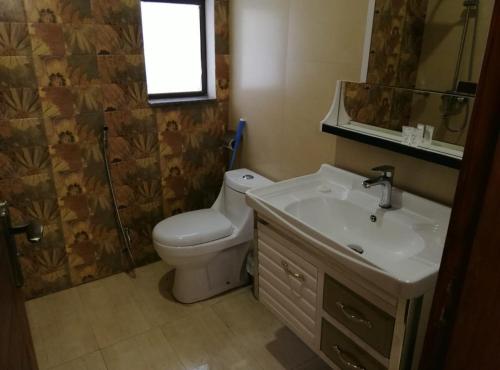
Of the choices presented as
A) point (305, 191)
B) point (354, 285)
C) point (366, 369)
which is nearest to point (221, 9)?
point (305, 191)

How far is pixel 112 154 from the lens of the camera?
2.32 meters

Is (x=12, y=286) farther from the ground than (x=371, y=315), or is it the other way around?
(x=12, y=286)

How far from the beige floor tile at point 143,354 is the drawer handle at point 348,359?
2.69 ft

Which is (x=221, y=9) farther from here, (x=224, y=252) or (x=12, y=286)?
(x=12, y=286)

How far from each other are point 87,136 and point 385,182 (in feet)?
5.38

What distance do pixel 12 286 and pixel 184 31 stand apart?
1988mm

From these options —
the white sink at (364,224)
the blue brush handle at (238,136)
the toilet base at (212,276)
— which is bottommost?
the toilet base at (212,276)

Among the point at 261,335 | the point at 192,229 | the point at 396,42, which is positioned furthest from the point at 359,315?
the point at 192,229

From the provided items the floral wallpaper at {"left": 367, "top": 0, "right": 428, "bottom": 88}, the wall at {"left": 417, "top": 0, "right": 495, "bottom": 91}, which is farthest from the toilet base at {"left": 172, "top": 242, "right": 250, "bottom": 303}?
the wall at {"left": 417, "top": 0, "right": 495, "bottom": 91}

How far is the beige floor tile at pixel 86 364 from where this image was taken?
73.2 inches

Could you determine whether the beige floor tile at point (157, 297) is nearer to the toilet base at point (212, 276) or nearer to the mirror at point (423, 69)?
the toilet base at point (212, 276)

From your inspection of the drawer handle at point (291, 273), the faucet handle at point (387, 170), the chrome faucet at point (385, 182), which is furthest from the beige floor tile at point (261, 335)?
the faucet handle at point (387, 170)

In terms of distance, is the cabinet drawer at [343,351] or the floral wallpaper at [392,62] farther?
the floral wallpaper at [392,62]

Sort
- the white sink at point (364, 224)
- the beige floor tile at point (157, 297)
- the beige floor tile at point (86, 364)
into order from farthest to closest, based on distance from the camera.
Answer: the beige floor tile at point (157, 297) < the beige floor tile at point (86, 364) < the white sink at point (364, 224)
